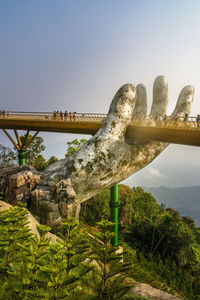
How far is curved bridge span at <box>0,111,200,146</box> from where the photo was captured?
34.7 ft

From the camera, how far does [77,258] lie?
288 cm

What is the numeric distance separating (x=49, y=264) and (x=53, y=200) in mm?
8635

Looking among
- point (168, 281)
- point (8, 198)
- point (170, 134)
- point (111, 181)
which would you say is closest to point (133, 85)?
point (170, 134)

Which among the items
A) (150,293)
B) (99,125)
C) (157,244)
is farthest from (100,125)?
(157,244)

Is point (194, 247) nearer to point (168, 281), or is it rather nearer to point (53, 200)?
point (168, 281)

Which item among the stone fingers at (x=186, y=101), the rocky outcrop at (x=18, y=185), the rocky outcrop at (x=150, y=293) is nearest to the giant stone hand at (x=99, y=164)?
the rocky outcrop at (x=18, y=185)

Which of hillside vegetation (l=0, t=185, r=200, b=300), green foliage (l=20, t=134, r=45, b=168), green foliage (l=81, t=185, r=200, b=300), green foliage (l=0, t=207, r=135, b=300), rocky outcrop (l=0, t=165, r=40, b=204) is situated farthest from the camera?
green foliage (l=20, t=134, r=45, b=168)

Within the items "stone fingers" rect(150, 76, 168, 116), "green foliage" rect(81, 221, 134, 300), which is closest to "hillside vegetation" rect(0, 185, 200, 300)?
"green foliage" rect(81, 221, 134, 300)

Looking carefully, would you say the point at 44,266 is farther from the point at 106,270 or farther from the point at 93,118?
the point at 93,118

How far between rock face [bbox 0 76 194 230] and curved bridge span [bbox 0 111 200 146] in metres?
1.70

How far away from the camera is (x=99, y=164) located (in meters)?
13.3

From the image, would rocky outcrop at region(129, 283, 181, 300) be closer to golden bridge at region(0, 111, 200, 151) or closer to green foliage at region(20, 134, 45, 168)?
golden bridge at region(0, 111, 200, 151)

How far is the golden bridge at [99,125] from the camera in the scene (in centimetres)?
1061

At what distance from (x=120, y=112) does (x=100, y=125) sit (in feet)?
8.67
